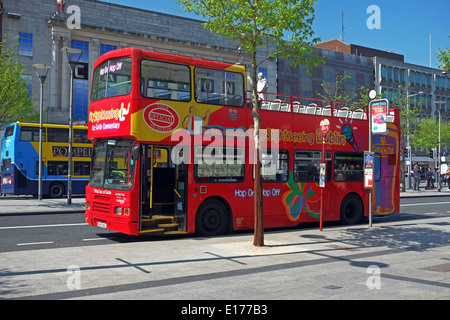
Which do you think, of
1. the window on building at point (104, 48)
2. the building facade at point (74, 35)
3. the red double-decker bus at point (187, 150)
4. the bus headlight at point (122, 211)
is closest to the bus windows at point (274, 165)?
the red double-decker bus at point (187, 150)

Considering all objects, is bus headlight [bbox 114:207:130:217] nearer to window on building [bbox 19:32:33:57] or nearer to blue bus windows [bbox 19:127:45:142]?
blue bus windows [bbox 19:127:45:142]

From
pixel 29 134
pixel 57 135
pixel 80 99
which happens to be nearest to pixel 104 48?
pixel 80 99

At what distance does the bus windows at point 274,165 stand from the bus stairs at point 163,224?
2.92m

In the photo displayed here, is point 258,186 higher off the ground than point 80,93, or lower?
lower

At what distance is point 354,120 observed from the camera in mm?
15703

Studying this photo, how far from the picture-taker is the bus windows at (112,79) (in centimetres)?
1109

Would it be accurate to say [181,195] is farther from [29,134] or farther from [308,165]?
[29,134]

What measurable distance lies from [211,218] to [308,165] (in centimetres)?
377

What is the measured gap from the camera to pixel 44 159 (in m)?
25.5

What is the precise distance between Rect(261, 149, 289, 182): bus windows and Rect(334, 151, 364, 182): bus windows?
2.09m

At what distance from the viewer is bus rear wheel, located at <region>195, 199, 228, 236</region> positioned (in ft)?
39.8

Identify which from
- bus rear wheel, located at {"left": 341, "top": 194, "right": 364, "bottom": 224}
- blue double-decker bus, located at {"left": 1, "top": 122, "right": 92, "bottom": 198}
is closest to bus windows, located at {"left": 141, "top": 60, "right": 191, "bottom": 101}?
bus rear wheel, located at {"left": 341, "top": 194, "right": 364, "bottom": 224}

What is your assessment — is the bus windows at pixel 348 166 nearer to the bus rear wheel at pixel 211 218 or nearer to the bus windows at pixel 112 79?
the bus rear wheel at pixel 211 218
